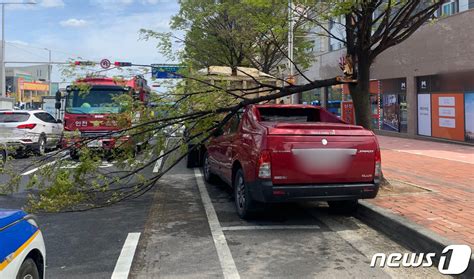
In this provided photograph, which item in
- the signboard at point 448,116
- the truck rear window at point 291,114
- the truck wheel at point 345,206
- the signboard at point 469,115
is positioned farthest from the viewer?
the signboard at point 448,116

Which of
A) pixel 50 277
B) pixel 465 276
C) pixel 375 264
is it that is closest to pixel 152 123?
pixel 50 277

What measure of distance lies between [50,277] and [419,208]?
5.16 metres

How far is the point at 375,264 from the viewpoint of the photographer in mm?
5242

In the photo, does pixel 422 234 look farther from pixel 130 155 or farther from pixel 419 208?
pixel 130 155

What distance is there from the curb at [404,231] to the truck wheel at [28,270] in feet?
13.0

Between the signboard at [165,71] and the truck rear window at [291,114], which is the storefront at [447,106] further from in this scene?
the signboard at [165,71]

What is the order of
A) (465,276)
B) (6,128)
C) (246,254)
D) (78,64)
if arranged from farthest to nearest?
(6,128) < (78,64) < (246,254) < (465,276)

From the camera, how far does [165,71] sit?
895cm

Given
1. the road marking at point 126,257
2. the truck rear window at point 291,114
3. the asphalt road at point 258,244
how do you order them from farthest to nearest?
the truck rear window at point 291,114
the asphalt road at point 258,244
the road marking at point 126,257

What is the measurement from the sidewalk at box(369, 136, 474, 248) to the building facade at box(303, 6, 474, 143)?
2.58m

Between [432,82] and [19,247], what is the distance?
1888 centimetres

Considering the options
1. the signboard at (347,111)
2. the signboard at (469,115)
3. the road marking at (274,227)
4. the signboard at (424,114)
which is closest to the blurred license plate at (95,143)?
the road marking at (274,227)

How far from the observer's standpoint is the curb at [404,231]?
17.5 ft

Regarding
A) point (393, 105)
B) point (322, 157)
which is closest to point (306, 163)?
point (322, 157)
